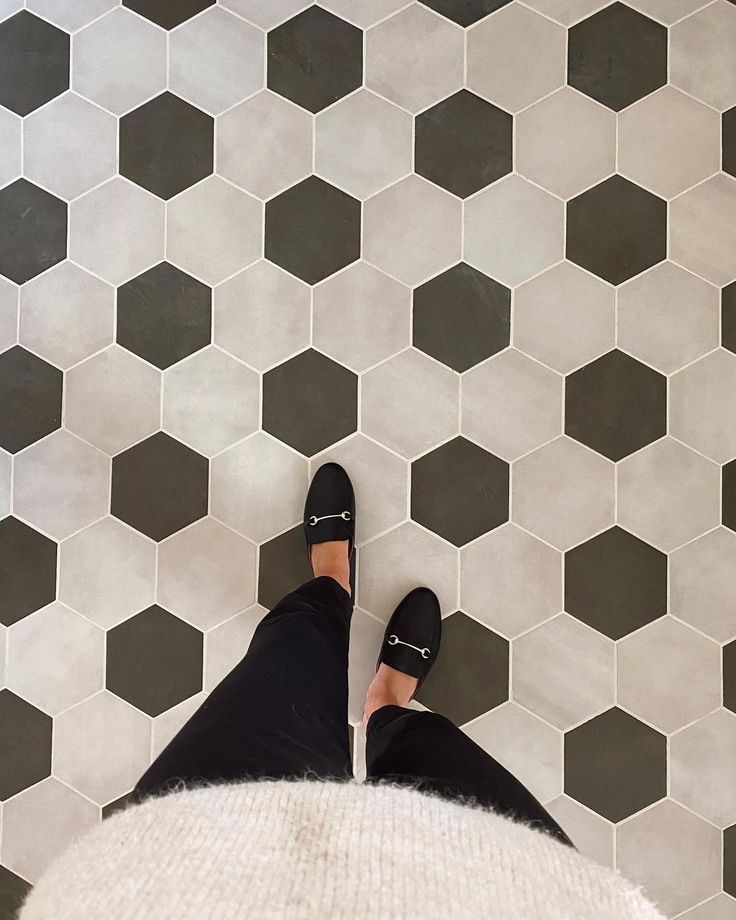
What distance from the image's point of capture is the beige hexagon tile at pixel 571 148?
128 centimetres

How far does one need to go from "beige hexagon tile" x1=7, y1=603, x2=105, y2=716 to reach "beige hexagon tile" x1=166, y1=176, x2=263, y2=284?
640 mm

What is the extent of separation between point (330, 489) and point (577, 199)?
655mm

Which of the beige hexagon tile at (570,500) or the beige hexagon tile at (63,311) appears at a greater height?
the beige hexagon tile at (63,311)

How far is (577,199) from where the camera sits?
4.19ft

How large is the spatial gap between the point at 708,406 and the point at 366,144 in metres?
0.74

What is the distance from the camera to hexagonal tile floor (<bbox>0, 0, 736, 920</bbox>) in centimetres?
125

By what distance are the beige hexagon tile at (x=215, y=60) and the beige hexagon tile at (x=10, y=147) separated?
0.94 feet

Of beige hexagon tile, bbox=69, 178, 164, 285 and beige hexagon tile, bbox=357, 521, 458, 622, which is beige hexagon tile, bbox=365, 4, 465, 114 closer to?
beige hexagon tile, bbox=69, 178, 164, 285

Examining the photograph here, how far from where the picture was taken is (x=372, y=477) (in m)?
1.27

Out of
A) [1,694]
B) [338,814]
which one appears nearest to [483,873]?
[338,814]

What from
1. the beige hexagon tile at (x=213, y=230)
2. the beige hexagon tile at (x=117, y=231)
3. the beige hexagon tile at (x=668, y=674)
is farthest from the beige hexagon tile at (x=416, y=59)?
the beige hexagon tile at (x=668, y=674)

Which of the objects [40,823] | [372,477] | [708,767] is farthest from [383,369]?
[40,823]

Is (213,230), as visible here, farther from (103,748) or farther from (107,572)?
(103,748)

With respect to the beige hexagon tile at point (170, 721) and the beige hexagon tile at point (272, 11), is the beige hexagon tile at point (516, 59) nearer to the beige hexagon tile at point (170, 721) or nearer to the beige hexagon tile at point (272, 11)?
the beige hexagon tile at point (272, 11)
